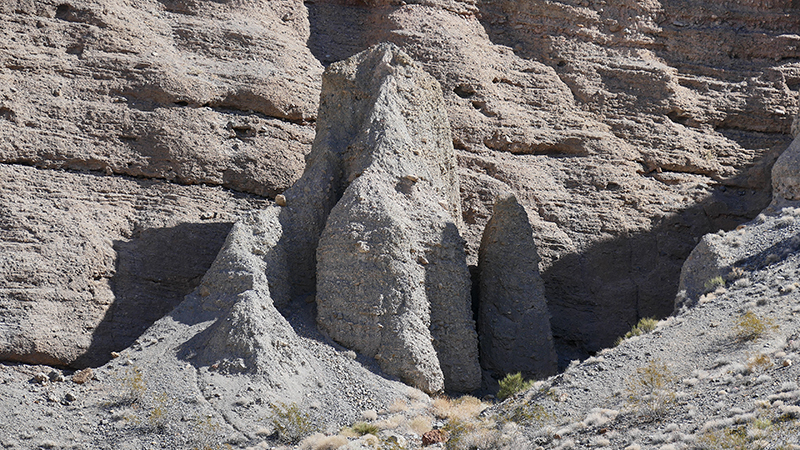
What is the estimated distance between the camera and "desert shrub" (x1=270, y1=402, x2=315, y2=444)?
49.4 ft

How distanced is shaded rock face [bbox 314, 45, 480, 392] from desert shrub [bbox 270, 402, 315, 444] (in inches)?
81.4

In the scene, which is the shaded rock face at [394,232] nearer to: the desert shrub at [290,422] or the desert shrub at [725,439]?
the desert shrub at [290,422]

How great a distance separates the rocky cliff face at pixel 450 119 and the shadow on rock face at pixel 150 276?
4cm

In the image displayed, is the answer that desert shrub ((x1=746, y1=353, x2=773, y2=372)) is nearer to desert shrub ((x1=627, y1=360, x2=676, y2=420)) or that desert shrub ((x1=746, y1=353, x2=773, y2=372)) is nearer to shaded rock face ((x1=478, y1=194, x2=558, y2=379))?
desert shrub ((x1=627, y1=360, x2=676, y2=420))

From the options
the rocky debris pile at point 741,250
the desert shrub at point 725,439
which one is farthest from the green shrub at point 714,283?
the desert shrub at point 725,439

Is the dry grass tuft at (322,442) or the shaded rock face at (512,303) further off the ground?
the shaded rock face at (512,303)

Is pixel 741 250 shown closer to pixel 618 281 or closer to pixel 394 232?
pixel 618 281

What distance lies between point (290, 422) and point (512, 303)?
5.76 m

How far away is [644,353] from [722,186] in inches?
372

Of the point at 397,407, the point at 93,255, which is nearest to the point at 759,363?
the point at 397,407

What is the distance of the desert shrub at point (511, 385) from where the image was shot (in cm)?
1729

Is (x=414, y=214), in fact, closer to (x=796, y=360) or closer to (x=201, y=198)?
(x=201, y=198)

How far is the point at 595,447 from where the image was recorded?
13547 mm

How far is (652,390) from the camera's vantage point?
47.9 ft
